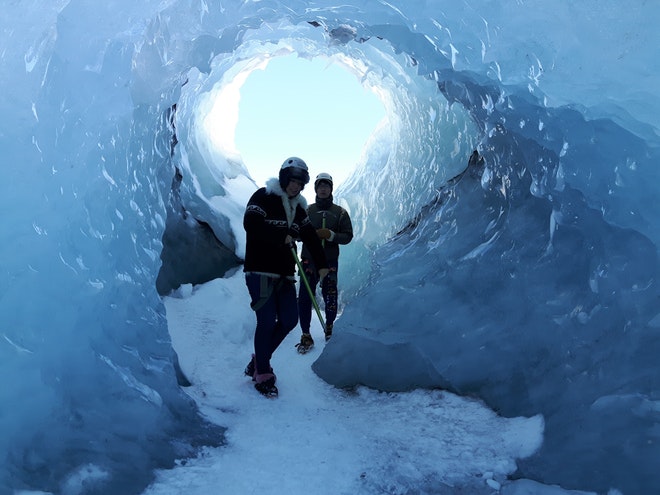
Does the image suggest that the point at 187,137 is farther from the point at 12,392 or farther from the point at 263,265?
the point at 12,392

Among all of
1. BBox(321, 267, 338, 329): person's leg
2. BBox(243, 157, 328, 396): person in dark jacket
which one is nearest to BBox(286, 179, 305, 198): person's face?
BBox(243, 157, 328, 396): person in dark jacket

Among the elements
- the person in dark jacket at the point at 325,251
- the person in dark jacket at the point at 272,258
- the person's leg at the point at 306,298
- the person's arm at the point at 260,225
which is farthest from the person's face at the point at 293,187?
the person's leg at the point at 306,298

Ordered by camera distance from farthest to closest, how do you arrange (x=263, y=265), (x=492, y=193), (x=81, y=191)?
(x=492, y=193), (x=263, y=265), (x=81, y=191)

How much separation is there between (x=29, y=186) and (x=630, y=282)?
273 centimetres

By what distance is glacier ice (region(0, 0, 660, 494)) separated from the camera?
2312 millimetres

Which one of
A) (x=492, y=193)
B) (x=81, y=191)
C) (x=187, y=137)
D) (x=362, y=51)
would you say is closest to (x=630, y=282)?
(x=492, y=193)

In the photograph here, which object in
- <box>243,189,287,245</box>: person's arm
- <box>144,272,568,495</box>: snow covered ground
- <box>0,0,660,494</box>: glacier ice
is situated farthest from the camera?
<box>243,189,287,245</box>: person's arm

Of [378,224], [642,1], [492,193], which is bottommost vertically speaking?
[642,1]

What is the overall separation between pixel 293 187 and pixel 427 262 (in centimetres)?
173

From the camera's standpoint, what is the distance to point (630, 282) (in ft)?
8.32

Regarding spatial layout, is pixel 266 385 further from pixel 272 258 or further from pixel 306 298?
pixel 306 298

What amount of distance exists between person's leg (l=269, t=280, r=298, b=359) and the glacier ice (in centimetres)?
67

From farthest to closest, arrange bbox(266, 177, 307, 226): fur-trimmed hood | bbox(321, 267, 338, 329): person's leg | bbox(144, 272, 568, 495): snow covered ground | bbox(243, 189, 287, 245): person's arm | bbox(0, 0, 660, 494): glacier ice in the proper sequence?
bbox(321, 267, 338, 329): person's leg → bbox(266, 177, 307, 226): fur-trimmed hood → bbox(243, 189, 287, 245): person's arm → bbox(144, 272, 568, 495): snow covered ground → bbox(0, 0, 660, 494): glacier ice

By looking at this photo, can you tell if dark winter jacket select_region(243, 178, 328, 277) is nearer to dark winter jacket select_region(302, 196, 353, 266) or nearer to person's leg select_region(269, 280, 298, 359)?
person's leg select_region(269, 280, 298, 359)
